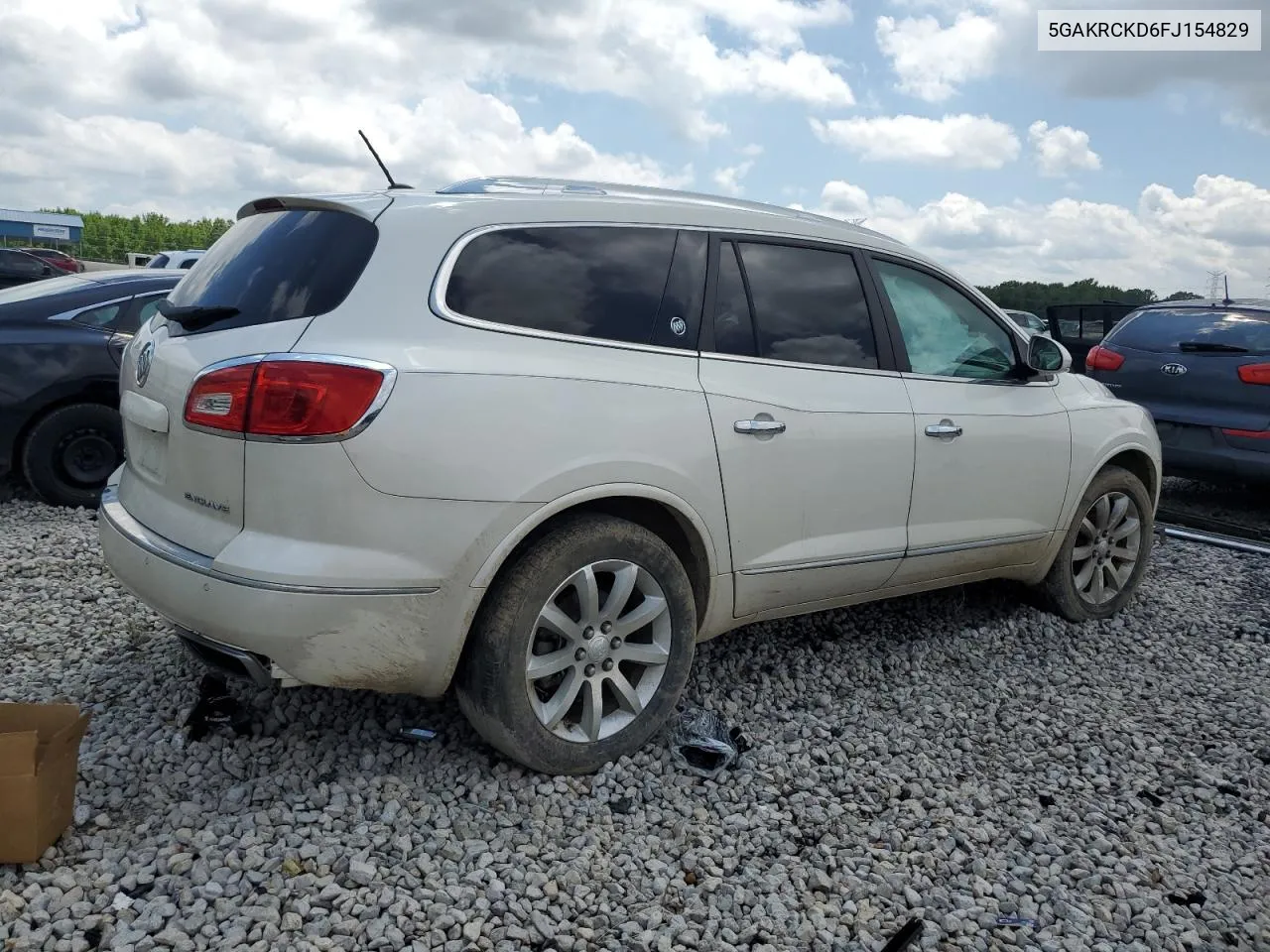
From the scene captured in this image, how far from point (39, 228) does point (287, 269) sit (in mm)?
97691

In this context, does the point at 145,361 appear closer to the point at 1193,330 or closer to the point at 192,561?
the point at 192,561

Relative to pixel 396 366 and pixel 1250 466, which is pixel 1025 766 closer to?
pixel 396 366

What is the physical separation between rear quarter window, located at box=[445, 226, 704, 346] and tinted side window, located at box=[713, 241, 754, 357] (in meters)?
0.09

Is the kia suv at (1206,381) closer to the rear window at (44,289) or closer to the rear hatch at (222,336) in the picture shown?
the rear hatch at (222,336)

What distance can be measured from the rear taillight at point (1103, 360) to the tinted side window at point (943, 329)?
12.8 ft

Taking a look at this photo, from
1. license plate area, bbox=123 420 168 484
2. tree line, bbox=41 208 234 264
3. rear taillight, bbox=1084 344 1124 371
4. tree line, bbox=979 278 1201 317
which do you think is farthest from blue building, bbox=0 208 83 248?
license plate area, bbox=123 420 168 484

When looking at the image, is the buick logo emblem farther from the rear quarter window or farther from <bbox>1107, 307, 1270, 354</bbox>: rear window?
<bbox>1107, 307, 1270, 354</bbox>: rear window

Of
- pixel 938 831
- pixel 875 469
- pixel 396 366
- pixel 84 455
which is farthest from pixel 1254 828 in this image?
pixel 84 455

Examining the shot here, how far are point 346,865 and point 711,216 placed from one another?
2.39m

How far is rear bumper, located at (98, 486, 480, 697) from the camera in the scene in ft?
9.49

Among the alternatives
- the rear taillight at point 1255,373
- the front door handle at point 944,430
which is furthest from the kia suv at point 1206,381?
the front door handle at point 944,430

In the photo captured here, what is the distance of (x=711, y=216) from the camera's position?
3795mm

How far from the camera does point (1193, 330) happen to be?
787 centimetres

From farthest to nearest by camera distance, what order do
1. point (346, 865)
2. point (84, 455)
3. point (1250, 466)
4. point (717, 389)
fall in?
point (1250, 466) < point (84, 455) < point (717, 389) < point (346, 865)
